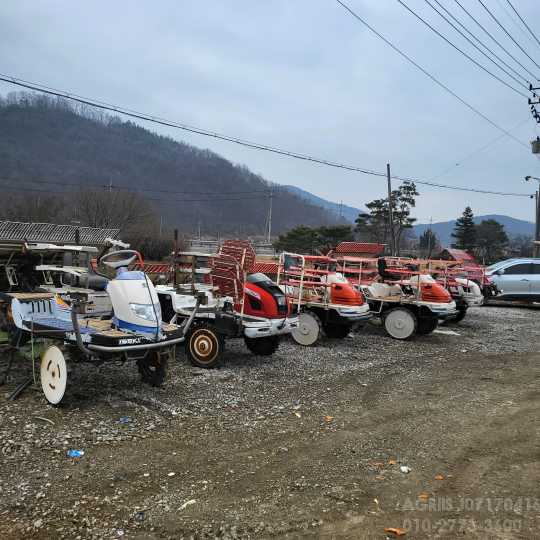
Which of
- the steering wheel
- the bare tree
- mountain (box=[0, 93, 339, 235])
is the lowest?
the steering wheel

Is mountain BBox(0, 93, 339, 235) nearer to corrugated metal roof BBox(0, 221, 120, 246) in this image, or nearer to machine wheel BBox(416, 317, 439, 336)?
corrugated metal roof BBox(0, 221, 120, 246)

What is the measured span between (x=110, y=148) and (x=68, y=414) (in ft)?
321

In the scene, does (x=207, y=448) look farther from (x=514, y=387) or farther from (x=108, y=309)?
(x=514, y=387)

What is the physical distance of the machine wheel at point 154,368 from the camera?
607 centimetres

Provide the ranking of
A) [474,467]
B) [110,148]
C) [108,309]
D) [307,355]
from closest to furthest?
[474,467], [108,309], [307,355], [110,148]

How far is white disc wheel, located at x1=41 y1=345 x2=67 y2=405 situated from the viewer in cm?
532

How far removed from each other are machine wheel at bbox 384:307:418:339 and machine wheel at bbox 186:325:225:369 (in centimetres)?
484

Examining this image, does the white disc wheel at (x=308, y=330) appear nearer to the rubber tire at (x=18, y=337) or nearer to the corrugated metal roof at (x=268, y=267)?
the corrugated metal roof at (x=268, y=267)

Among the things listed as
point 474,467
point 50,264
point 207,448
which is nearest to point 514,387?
point 474,467

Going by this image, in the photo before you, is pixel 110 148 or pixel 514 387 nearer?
pixel 514 387

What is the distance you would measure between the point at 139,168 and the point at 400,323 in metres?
86.2

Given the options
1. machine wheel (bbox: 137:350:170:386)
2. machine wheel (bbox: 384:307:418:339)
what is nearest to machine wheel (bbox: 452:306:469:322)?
machine wheel (bbox: 384:307:418:339)

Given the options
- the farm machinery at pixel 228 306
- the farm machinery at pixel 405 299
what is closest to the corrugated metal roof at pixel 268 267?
the farm machinery at pixel 405 299

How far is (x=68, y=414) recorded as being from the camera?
5.22m
